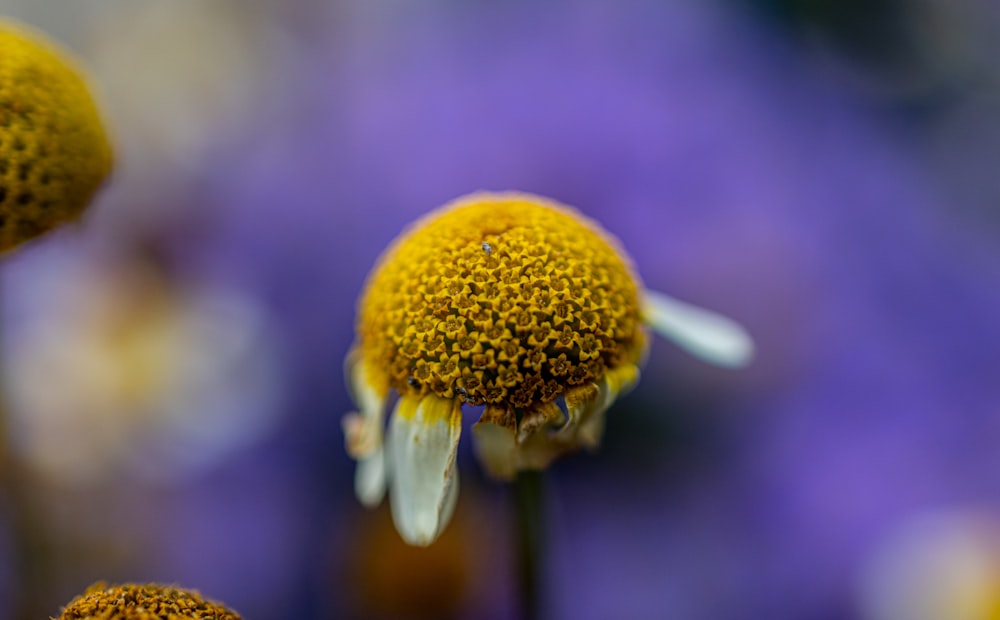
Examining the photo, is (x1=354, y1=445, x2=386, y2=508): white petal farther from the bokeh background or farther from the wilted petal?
the bokeh background

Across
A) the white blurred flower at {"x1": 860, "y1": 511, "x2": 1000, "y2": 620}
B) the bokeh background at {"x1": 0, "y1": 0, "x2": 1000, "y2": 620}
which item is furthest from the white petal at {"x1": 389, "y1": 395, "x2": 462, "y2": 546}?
the white blurred flower at {"x1": 860, "y1": 511, "x2": 1000, "y2": 620}

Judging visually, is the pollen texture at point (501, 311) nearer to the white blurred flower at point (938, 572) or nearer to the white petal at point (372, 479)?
the white petal at point (372, 479)

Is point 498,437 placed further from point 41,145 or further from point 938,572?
point 938,572

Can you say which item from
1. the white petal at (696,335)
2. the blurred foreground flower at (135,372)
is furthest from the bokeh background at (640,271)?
the white petal at (696,335)

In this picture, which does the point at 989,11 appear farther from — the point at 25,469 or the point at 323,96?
the point at 25,469

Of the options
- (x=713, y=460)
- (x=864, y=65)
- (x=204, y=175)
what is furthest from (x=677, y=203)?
(x=204, y=175)

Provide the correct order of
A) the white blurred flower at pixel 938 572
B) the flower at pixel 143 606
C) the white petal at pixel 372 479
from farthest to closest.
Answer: the white blurred flower at pixel 938 572
the white petal at pixel 372 479
the flower at pixel 143 606
